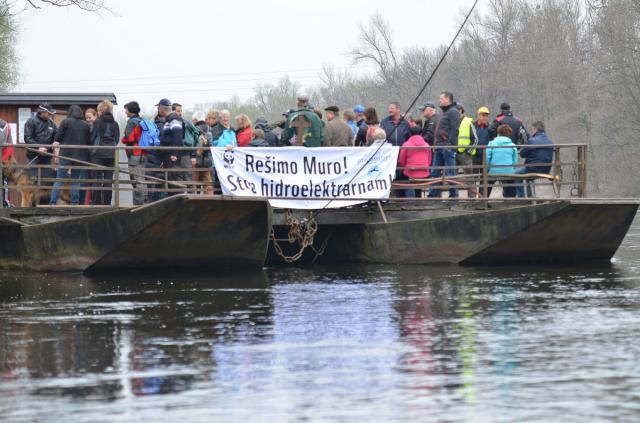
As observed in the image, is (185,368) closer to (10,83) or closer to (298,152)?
(298,152)

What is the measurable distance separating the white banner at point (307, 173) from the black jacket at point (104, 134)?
Answer: 1927 millimetres

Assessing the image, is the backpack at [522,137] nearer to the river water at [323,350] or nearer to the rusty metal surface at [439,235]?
the rusty metal surface at [439,235]

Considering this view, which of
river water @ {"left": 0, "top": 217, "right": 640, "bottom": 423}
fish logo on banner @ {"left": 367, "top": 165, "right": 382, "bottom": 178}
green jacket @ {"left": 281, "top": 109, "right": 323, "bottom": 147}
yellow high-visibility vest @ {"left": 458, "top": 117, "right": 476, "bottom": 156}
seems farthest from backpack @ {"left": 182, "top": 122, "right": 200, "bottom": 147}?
yellow high-visibility vest @ {"left": 458, "top": 117, "right": 476, "bottom": 156}

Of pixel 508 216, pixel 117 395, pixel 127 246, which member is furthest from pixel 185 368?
pixel 508 216

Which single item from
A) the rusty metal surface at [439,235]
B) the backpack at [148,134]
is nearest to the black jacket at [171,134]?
the backpack at [148,134]

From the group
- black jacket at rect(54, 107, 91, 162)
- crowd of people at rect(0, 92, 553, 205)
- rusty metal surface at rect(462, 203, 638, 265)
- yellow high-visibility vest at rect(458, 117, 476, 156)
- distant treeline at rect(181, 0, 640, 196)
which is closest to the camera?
rusty metal surface at rect(462, 203, 638, 265)

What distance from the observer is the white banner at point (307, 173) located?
20188 millimetres

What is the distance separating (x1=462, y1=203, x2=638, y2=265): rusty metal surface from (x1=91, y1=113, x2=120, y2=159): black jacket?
18.9ft

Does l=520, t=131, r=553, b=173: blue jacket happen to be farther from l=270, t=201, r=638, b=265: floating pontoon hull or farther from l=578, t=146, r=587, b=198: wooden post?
l=270, t=201, r=638, b=265: floating pontoon hull

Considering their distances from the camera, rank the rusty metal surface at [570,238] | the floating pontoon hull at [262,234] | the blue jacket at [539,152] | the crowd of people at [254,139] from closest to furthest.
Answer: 1. the floating pontoon hull at [262,234]
2. the rusty metal surface at [570,238]
3. the crowd of people at [254,139]
4. the blue jacket at [539,152]

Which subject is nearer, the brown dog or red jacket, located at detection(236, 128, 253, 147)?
the brown dog

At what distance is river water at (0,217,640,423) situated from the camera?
30.1ft

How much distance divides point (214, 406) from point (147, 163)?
38.9ft

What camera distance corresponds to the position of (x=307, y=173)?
67.5 ft
